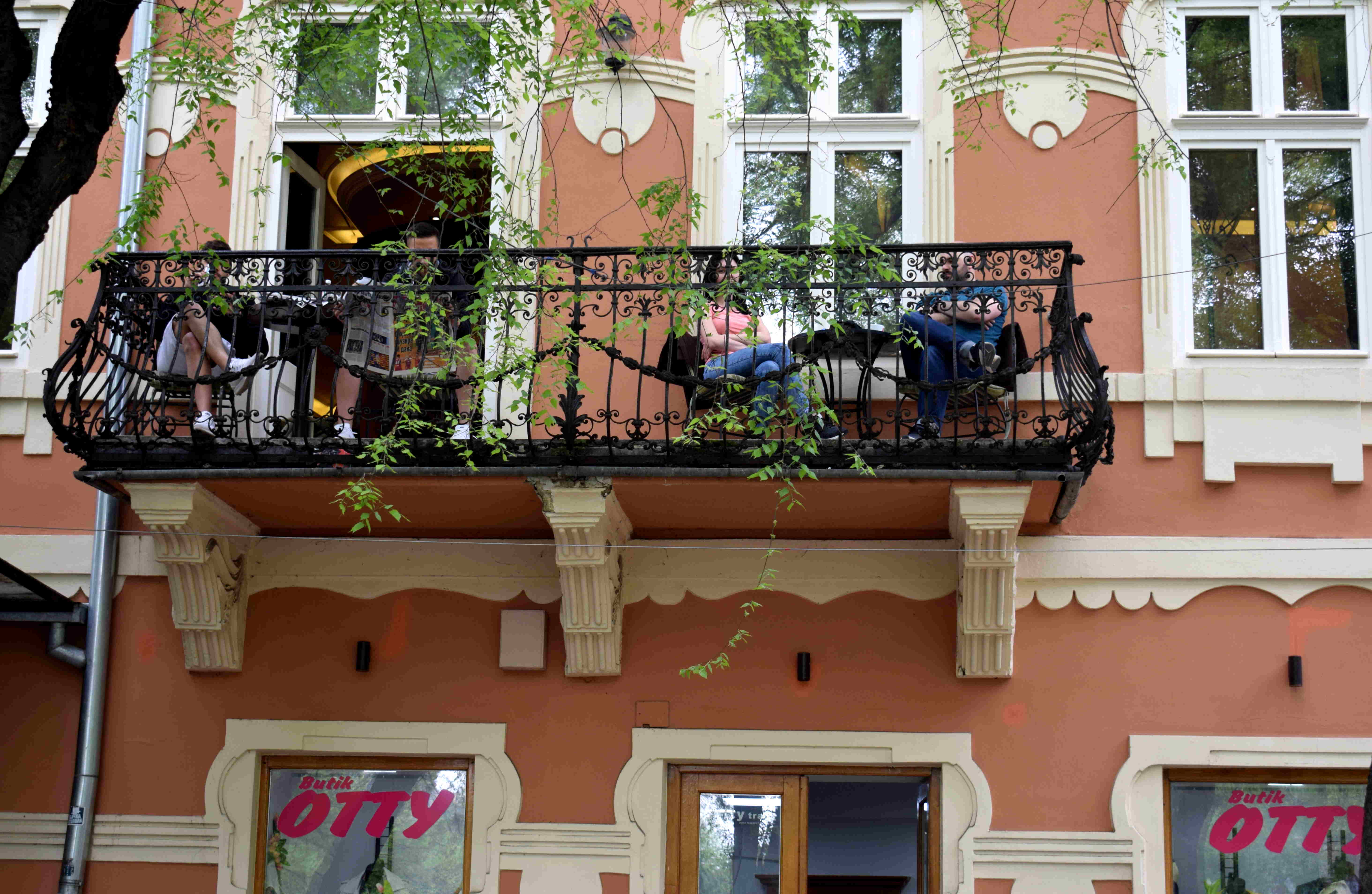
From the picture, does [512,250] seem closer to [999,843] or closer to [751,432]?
[751,432]

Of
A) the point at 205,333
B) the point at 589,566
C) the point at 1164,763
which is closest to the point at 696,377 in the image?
the point at 589,566

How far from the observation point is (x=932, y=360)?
8.48 meters

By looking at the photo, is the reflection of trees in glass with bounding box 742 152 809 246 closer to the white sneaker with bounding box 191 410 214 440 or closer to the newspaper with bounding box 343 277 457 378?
the newspaper with bounding box 343 277 457 378

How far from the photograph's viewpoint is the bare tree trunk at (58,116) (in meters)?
6.17

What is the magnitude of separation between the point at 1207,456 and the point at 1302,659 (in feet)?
3.83

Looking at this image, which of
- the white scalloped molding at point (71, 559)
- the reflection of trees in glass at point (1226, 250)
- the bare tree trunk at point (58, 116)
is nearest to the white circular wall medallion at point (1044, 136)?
the reflection of trees in glass at point (1226, 250)

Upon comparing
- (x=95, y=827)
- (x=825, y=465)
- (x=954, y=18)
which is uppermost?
(x=954, y=18)

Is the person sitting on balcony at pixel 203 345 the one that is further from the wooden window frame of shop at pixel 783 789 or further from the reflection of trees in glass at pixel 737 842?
the reflection of trees in glass at pixel 737 842

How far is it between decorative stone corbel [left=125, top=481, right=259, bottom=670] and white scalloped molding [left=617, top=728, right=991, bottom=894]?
2168 mm

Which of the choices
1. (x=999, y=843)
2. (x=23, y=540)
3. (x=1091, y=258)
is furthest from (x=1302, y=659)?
(x=23, y=540)

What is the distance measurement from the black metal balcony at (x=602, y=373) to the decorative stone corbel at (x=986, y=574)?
20 centimetres

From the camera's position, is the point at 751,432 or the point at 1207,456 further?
the point at 1207,456

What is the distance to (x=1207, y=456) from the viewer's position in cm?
864

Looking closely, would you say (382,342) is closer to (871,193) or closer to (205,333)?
(205,333)
